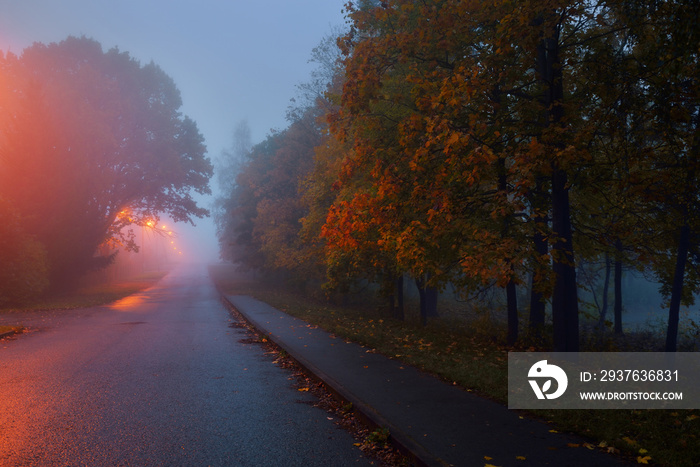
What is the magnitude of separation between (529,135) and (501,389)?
15.0 ft

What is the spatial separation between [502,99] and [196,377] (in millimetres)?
8683

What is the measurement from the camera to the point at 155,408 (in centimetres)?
611

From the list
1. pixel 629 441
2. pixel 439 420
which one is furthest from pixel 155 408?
pixel 629 441

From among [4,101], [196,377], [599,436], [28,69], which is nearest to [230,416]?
[196,377]

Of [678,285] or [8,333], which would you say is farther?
[8,333]

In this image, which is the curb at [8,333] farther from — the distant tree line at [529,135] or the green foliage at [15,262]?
the distant tree line at [529,135]

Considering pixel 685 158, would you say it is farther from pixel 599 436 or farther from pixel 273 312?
pixel 273 312

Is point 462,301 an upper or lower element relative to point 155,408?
upper

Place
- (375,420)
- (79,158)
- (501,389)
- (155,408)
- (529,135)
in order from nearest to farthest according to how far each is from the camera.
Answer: (375,420), (155,408), (501,389), (529,135), (79,158)

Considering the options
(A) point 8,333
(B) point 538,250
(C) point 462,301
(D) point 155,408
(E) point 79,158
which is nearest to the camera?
(D) point 155,408

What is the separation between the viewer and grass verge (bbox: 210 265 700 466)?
14.6ft

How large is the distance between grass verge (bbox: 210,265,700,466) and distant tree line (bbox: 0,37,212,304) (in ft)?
57.8

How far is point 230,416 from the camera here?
19.1 ft

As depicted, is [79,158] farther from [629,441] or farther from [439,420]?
[629,441]
